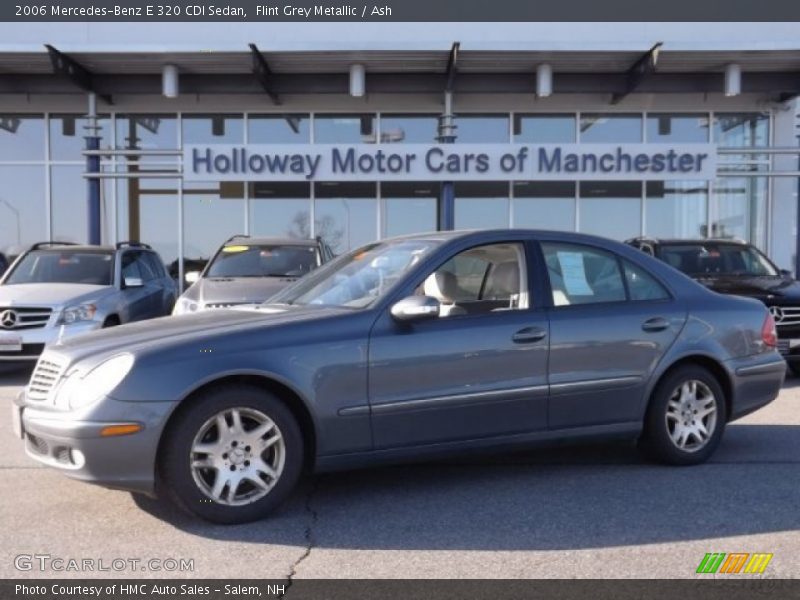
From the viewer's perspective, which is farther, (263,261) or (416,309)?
(263,261)

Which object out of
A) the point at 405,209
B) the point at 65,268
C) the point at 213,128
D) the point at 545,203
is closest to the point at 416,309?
the point at 65,268

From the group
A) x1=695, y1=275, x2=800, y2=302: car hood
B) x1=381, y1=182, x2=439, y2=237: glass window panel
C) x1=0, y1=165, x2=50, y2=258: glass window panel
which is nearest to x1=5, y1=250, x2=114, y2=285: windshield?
x1=695, y1=275, x2=800, y2=302: car hood

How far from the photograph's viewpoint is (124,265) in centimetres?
1070

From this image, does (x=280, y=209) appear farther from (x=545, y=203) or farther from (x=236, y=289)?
(x=236, y=289)

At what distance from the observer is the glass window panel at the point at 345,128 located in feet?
57.9

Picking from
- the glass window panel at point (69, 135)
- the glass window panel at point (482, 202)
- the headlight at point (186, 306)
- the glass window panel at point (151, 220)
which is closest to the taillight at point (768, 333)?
the headlight at point (186, 306)

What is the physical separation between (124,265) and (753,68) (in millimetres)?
12293

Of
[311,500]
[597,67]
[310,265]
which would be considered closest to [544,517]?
[311,500]

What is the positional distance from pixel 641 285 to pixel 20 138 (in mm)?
16223

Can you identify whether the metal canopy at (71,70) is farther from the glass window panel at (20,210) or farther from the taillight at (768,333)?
the taillight at (768,333)

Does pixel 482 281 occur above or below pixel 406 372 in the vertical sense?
above

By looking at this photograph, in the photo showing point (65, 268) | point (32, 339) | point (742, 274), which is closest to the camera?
point (32, 339)

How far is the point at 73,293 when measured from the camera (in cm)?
955

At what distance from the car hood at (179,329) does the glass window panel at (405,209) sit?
42.4 ft
